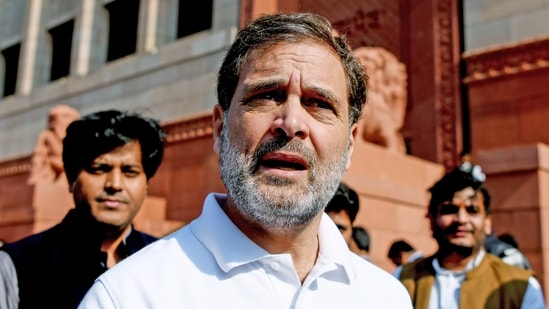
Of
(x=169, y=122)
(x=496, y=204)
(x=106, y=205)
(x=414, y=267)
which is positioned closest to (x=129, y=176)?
(x=106, y=205)

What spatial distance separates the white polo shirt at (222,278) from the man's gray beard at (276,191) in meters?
0.08

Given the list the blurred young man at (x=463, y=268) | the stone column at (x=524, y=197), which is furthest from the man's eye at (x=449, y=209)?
the stone column at (x=524, y=197)

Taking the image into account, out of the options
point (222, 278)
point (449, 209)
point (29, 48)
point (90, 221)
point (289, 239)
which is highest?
point (29, 48)

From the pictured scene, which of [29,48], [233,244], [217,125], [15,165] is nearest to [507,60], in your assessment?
[217,125]

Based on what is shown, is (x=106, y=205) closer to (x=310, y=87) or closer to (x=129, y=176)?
(x=129, y=176)

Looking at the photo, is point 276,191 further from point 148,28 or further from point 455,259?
point 148,28

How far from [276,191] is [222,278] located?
0.29 metres

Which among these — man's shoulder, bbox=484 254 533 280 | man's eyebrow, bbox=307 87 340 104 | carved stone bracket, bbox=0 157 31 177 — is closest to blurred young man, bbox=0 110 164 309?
man's eyebrow, bbox=307 87 340 104

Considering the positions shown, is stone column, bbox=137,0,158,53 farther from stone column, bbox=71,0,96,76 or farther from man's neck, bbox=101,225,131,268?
man's neck, bbox=101,225,131,268

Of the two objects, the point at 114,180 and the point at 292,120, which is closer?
the point at 292,120

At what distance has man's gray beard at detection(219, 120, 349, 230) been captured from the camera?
5.42 feet

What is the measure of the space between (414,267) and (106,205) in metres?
1.95

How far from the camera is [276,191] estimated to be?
5.48 ft

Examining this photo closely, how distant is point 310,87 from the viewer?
173cm
